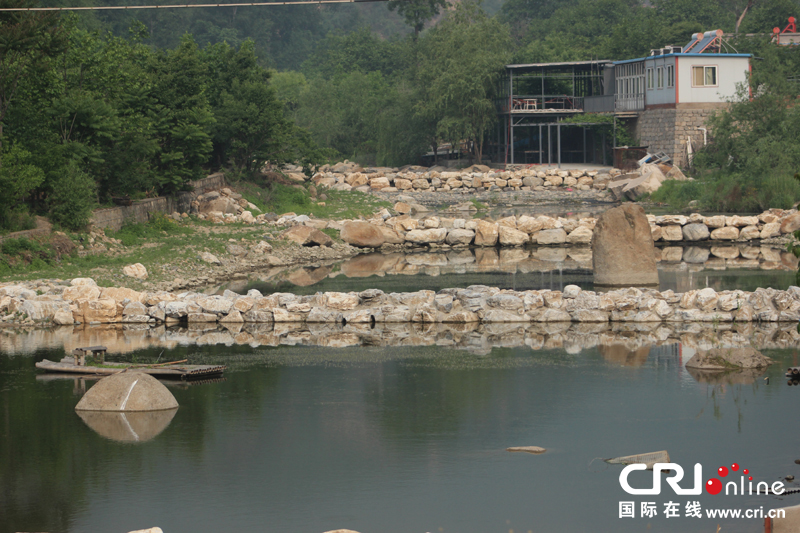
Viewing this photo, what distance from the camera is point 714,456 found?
42.9 ft

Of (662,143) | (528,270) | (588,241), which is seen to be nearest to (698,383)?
(528,270)

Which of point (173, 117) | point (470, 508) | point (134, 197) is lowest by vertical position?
point (470, 508)

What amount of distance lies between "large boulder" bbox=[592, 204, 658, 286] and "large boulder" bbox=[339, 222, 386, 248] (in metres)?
12.1

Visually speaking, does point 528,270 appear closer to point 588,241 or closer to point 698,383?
point 588,241

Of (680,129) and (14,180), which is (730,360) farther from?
(680,129)

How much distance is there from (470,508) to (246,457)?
3.65 metres

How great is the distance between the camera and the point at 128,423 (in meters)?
15.0

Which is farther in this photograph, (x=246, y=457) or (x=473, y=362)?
(x=473, y=362)

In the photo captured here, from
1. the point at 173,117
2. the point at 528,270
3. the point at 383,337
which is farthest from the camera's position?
the point at 173,117

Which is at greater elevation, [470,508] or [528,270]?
[528,270]

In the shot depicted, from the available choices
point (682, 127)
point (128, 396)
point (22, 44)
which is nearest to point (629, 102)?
point (682, 127)

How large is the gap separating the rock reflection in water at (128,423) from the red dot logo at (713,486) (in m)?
8.04

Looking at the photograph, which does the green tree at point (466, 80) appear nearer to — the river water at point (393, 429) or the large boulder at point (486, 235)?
the large boulder at point (486, 235)

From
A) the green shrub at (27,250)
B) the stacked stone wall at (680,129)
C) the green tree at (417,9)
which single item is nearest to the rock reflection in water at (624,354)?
the green shrub at (27,250)
